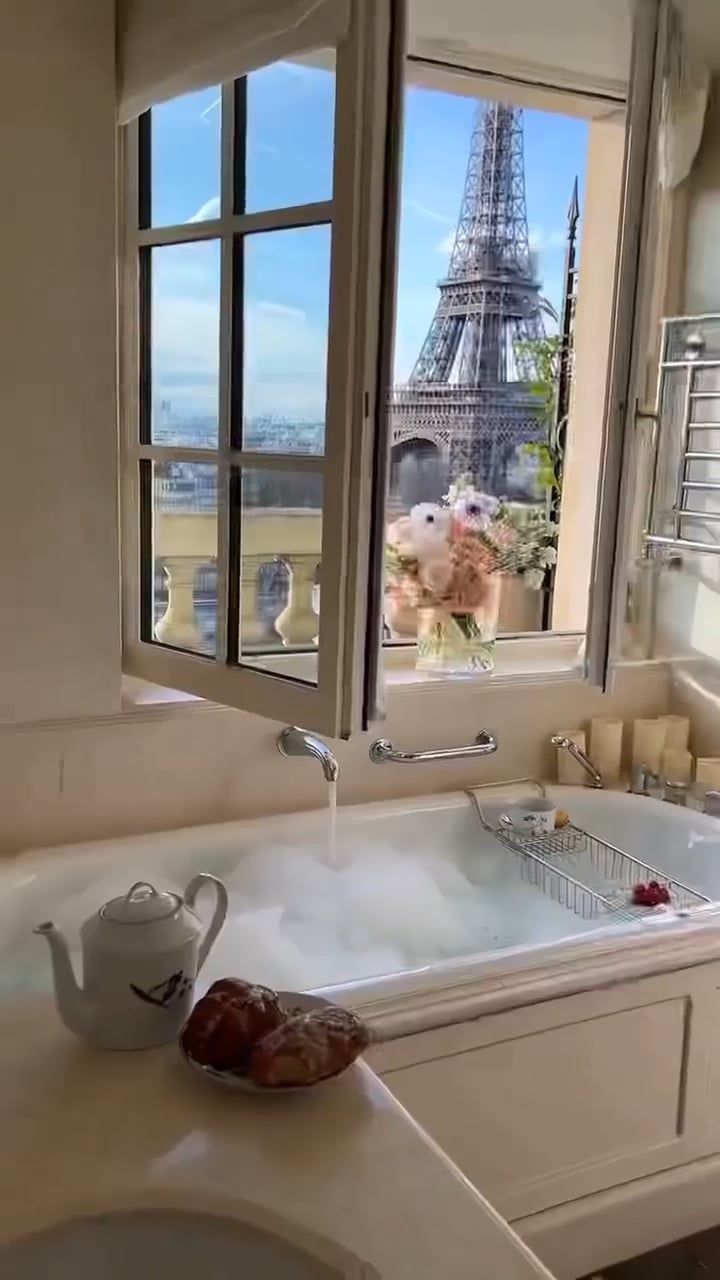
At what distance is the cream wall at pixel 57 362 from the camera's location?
2.14 m

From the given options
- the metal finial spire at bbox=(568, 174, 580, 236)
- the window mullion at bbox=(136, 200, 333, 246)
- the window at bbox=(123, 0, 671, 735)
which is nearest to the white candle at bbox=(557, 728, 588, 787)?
the window at bbox=(123, 0, 671, 735)

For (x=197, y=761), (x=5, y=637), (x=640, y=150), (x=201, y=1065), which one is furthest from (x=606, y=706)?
(x=201, y=1065)

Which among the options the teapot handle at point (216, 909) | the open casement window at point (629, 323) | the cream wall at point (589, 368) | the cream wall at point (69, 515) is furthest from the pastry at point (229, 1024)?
the cream wall at point (589, 368)

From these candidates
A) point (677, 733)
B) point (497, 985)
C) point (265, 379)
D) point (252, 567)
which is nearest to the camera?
point (497, 985)

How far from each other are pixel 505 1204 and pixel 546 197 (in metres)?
2.35

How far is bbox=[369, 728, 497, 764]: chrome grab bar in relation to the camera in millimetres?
2588

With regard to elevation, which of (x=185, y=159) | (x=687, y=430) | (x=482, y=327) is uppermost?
(x=185, y=159)

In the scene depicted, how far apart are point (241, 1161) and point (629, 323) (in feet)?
6.83

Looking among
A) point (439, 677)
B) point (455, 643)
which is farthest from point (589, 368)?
point (439, 677)

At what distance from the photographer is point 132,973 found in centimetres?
118

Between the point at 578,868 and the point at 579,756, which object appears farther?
the point at 579,756

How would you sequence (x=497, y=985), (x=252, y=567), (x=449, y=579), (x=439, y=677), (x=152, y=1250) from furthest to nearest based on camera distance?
(x=449, y=579) → (x=439, y=677) → (x=252, y=567) → (x=497, y=985) → (x=152, y=1250)

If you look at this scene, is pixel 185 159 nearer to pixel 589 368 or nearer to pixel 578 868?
pixel 589 368

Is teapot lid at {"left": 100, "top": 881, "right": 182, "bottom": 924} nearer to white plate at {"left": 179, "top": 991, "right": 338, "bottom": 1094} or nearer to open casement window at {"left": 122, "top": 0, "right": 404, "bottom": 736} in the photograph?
white plate at {"left": 179, "top": 991, "right": 338, "bottom": 1094}
